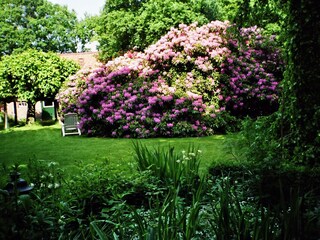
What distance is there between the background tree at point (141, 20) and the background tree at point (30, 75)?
4.02m

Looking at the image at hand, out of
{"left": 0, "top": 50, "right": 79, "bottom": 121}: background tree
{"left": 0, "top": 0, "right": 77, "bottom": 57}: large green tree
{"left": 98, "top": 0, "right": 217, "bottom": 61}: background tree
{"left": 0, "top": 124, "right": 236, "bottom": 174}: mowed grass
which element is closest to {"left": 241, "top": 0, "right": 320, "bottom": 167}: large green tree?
{"left": 0, "top": 124, "right": 236, "bottom": 174}: mowed grass

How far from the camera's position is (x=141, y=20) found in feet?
68.7

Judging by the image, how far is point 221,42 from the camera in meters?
13.8

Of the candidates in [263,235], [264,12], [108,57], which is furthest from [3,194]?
[108,57]

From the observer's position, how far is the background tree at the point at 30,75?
21.0m

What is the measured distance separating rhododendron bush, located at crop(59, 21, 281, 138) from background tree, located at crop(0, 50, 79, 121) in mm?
7770

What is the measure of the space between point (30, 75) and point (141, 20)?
25.3 ft

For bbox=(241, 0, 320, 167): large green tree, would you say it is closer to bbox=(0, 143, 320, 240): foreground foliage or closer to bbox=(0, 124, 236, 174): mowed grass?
bbox=(0, 143, 320, 240): foreground foliage

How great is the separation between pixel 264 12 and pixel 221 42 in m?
7.63

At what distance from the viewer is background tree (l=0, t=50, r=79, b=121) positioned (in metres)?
21.0

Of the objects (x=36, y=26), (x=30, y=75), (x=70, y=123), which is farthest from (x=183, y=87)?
(x=36, y=26)

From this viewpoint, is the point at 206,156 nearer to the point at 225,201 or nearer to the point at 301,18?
the point at 301,18

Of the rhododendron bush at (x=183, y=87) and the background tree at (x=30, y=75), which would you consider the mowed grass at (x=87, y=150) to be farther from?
the background tree at (x=30, y=75)

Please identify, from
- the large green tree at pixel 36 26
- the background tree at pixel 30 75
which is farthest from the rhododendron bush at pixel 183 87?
the large green tree at pixel 36 26
